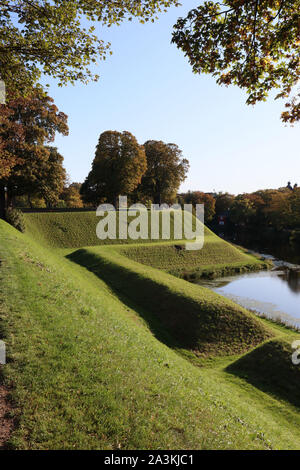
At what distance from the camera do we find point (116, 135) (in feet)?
190

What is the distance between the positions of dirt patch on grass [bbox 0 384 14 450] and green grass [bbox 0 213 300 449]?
16 cm

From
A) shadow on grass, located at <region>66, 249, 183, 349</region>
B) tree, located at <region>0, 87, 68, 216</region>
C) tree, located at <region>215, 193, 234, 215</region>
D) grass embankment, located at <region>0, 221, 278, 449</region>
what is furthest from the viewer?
tree, located at <region>215, 193, 234, 215</region>

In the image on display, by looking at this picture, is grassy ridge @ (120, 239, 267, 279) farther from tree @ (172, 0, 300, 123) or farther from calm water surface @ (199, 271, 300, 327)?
tree @ (172, 0, 300, 123)

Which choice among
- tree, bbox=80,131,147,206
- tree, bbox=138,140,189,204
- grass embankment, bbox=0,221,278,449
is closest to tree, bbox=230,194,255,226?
tree, bbox=138,140,189,204

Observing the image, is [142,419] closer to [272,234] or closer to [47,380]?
[47,380]

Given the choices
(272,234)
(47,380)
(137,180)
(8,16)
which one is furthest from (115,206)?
(272,234)

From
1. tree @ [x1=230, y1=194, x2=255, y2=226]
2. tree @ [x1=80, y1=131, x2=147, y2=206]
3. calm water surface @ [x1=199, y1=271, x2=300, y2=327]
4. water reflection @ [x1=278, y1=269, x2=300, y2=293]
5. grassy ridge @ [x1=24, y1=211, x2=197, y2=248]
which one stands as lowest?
calm water surface @ [x1=199, y1=271, x2=300, y2=327]

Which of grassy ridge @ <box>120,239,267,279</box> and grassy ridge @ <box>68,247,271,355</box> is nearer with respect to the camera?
grassy ridge @ <box>68,247,271,355</box>

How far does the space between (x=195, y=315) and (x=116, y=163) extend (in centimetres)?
4327

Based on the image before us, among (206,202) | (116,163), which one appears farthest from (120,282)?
(206,202)

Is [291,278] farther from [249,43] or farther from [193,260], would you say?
[249,43]

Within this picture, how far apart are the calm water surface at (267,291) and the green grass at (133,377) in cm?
539

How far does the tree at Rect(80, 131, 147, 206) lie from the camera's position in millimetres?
57250
